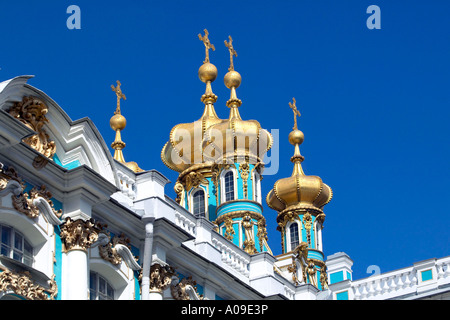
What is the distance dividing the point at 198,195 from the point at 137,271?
19.3m

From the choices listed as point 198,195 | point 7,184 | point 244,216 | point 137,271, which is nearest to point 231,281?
point 137,271

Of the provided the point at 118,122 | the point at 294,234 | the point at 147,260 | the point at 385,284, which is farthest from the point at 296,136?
the point at 147,260

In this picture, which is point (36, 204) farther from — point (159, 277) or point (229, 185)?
point (229, 185)

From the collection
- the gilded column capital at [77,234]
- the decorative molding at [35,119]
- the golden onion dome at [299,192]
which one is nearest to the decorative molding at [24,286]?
the gilded column capital at [77,234]

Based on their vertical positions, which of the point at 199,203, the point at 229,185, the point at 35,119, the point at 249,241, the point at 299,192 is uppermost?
the point at 299,192

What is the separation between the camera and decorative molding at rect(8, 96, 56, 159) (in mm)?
20328

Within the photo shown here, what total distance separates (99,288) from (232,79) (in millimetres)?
21298

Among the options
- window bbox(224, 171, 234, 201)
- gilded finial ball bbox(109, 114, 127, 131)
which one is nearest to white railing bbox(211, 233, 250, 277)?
window bbox(224, 171, 234, 201)

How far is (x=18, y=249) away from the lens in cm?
1972

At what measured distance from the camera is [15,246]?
19672mm

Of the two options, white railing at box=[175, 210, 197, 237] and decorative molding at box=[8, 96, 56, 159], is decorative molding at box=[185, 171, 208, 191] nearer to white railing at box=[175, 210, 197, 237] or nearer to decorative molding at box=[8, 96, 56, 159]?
white railing at box=[175, 210, 197, 237]

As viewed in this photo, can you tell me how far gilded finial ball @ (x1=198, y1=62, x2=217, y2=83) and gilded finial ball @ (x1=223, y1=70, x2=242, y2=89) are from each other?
88cm
